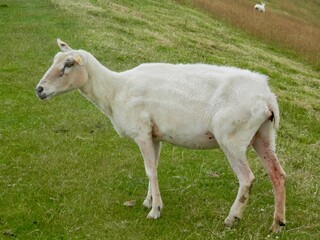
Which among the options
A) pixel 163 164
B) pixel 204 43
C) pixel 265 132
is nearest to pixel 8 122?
pixel 163 164

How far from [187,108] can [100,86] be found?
1.46m

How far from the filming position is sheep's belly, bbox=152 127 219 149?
731 centimetres

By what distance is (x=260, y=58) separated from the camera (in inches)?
968

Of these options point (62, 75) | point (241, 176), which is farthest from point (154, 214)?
point (62, 75)

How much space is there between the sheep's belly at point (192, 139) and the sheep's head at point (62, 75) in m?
1.42

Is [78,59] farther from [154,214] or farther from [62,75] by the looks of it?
[154,214]

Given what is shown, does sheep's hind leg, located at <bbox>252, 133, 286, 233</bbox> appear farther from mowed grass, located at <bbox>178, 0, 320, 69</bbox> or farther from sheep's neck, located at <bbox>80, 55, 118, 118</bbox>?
mowed grass, located at <bbox>178, 0, 320, 69</bbox>

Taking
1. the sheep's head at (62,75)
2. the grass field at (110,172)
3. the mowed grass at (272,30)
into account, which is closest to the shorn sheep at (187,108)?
the sheep's head at (62,75)

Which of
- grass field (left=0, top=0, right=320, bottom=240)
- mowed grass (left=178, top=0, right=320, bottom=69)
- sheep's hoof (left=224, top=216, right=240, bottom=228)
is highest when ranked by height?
sheep's hoof (left=224, top=216, right=240, bottom=228)

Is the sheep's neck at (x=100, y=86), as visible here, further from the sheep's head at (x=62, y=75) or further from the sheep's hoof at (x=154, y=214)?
the sheep's hoof at (x=154, y=214)

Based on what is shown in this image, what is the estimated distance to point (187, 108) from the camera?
7.41 metres

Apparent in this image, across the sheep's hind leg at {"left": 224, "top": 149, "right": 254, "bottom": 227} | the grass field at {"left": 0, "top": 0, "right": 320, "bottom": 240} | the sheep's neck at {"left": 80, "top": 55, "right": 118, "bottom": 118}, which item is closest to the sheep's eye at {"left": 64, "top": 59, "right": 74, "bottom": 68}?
the sheep's neck at {"left": 80, "top": 55, "right": 118, "bottom": 118}

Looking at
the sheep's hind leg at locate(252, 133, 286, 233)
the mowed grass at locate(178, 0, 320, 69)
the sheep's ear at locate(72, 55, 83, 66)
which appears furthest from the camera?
the mowed grass at locate(178, 0, 320, 69)

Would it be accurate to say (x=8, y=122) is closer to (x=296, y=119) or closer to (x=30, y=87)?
(x=30, y=87)
